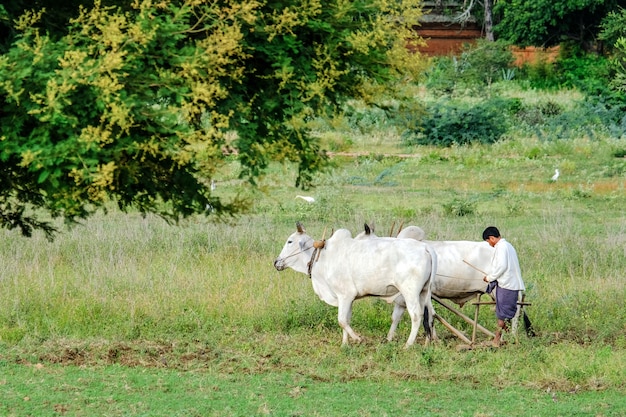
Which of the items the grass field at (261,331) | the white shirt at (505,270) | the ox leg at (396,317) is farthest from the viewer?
the ox leg at (396,317)

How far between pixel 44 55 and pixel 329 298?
5.60 meters

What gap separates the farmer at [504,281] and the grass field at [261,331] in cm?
31

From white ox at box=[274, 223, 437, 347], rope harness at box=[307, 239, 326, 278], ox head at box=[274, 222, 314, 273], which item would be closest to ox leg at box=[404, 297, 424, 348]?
white ox at box=[274, 223, 437, 347]

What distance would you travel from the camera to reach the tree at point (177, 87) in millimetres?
6641

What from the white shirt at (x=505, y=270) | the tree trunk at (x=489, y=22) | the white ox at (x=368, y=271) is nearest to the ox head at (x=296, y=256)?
the white ox at (x=368, y=271)

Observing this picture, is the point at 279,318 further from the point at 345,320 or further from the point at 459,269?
the point at 459,269

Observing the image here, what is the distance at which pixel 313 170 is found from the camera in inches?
320

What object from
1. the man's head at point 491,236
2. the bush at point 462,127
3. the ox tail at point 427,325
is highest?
the bush at point 462,127

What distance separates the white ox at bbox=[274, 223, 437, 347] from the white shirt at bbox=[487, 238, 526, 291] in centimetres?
A: 63

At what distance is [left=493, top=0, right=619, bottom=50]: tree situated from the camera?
41969 mm

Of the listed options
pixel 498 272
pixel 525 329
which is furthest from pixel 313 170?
pixel 525 329

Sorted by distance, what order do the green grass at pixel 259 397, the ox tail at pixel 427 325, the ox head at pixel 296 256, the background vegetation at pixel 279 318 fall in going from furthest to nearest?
1. the ox head at pixel 296 256
2. the ox tail at pixel 427 325
3. the background vegetation at pixel 279 318
4. the green grass at pixel 259 397

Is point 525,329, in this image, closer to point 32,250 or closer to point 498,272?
point 498,272

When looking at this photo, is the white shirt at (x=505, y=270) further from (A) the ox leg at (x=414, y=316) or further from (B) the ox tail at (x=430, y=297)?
(A) the ox leg at (x=414, y=316)
